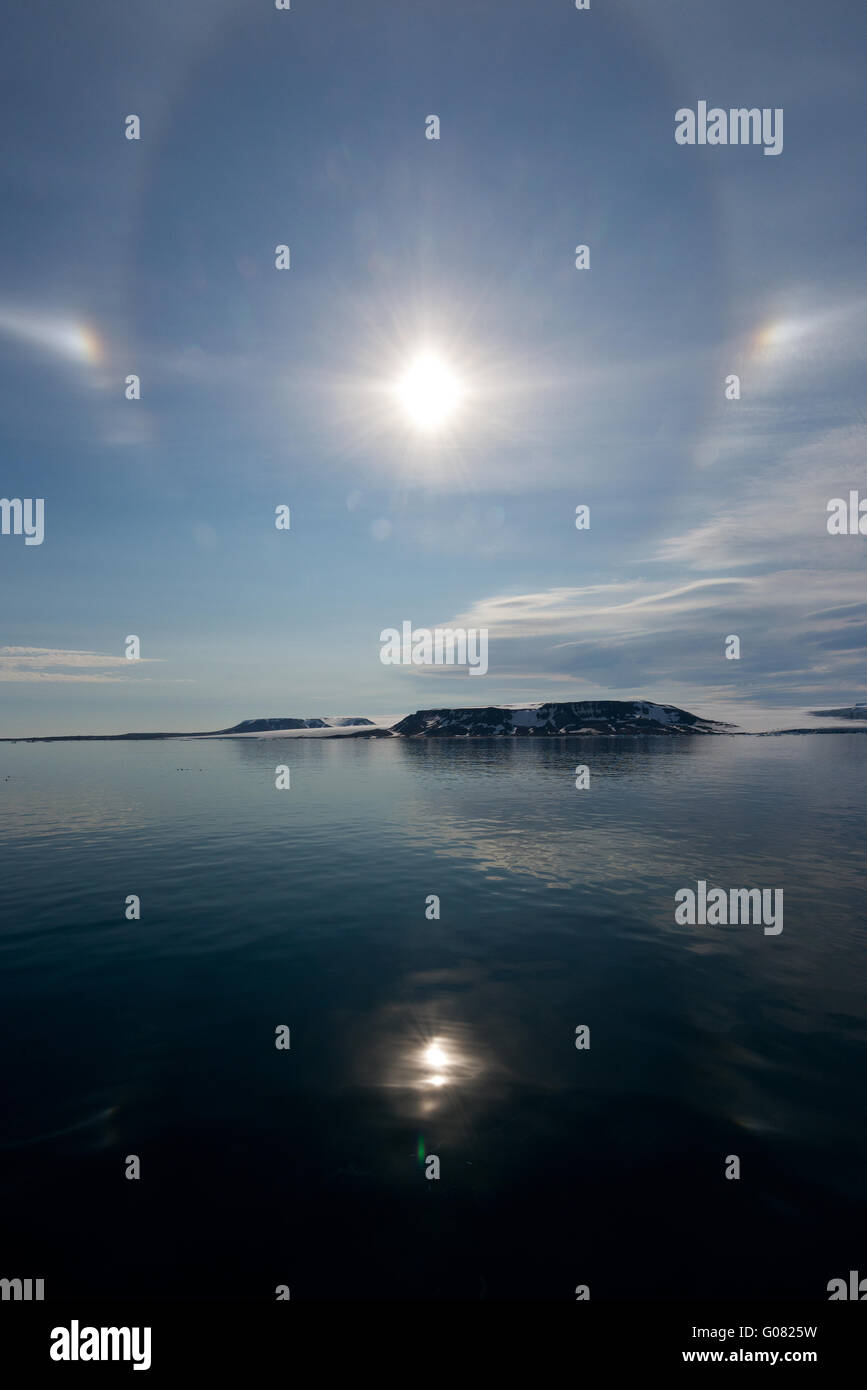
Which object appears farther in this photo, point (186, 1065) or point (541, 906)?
point (541, 906)

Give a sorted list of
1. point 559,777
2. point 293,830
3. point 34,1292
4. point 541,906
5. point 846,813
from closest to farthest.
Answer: point 34,1292, point 541,906, point 293,830, point 846,813, point 559,777

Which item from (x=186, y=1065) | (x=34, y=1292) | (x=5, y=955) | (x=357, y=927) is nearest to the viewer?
(x=34, y=1292)

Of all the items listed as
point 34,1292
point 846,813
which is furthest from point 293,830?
point 846,813

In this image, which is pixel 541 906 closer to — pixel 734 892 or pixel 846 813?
pixel 734 892

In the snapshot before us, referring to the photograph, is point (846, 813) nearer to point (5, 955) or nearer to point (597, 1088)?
point (597, 1088)
